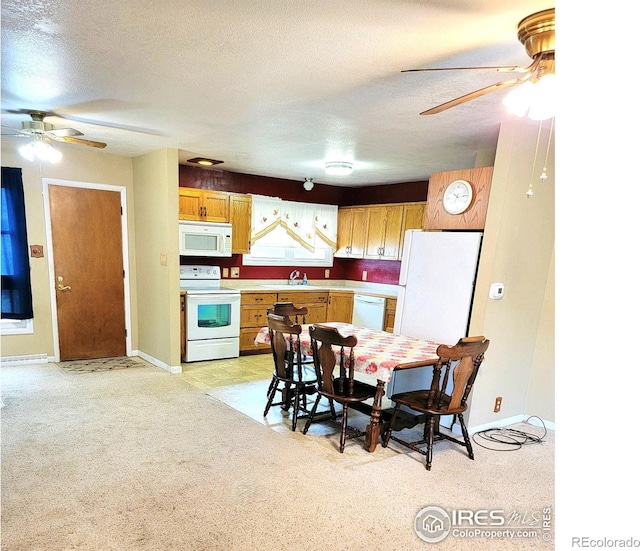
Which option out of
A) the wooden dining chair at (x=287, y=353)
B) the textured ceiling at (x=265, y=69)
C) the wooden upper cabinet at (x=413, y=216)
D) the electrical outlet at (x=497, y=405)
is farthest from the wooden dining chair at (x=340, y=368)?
the wooden upper cabinet at (x=413, y=216)

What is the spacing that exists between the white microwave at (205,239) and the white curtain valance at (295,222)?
1.87 feet

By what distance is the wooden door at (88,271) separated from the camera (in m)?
4.73

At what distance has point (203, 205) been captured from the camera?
5.28 metres

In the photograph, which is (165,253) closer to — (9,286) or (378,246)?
(9,286)

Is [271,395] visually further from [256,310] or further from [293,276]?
[293,276]

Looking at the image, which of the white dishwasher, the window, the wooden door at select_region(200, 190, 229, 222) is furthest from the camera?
the window

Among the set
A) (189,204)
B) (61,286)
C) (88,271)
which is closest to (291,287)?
(189,204)

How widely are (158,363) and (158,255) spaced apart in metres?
1.31

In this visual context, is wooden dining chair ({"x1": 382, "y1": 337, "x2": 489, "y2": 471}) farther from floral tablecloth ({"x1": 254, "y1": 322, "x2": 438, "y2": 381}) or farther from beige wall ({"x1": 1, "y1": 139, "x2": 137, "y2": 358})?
beige wall ({"x1": 1, "y1": 139, "x2": 137, "y2": 358})

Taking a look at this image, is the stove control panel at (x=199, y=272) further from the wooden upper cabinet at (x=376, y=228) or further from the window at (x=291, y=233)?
the wooden upper cabinet at (x=376, y=228)

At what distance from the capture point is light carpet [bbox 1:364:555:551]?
2.10 metres

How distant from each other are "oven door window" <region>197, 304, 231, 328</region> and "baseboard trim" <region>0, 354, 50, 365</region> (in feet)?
5.89

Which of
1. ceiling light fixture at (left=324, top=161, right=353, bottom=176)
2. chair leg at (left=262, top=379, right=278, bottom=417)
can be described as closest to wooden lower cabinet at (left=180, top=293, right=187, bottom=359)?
chair leg at (left=262, top=379, right=278, bottom=417)
